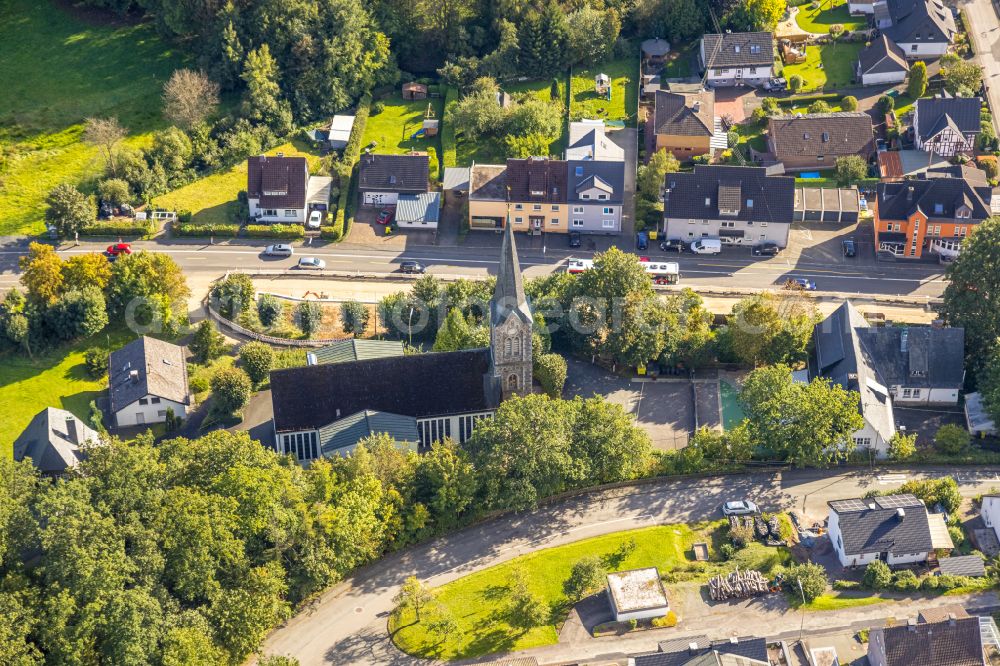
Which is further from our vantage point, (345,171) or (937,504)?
(345,171)

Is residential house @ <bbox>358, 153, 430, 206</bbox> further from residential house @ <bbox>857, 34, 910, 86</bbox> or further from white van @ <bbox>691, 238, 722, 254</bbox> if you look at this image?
residential house @ <bbox>857, 34, 910, 86</bbox>

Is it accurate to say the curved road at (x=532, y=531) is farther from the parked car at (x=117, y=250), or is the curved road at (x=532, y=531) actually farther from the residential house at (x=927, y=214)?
the parked car at (x=117, y=250)

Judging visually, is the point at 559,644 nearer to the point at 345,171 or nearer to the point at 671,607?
the point at 671,607

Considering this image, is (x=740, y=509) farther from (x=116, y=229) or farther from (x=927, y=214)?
(x=116, y=229)

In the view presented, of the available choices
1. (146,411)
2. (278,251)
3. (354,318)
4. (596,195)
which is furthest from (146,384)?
(596,195)

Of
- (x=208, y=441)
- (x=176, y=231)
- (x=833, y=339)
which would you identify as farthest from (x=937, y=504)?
(x=176, y=231)

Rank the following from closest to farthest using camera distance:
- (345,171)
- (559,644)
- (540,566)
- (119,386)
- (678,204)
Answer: (559,644)
(540,566)
(119,386)
(678,204)
(345,171)

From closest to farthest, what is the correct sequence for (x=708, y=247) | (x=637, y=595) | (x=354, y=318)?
(x=637, y=595)
(x=354, y=318)
(x=708, y=247)

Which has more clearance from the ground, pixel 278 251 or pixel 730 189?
pixel 730 189
